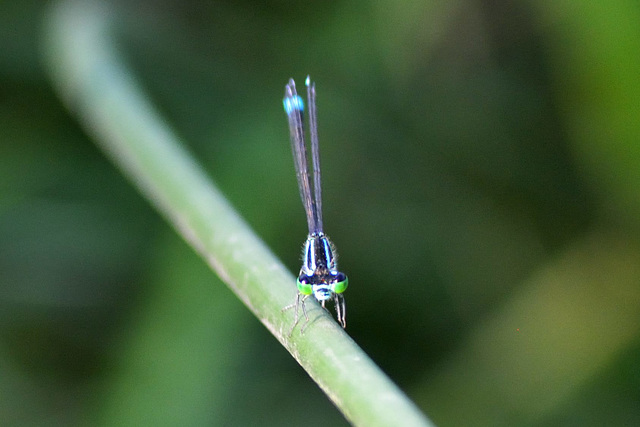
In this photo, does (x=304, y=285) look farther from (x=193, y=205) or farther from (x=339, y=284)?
(x=193, y=205)

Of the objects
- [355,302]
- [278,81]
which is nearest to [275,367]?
[355,302]

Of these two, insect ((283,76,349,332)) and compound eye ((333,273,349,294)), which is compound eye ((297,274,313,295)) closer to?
insect ((283,76,349,332))

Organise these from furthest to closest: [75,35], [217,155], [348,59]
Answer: [348,59] → [217,155] → [75,35]

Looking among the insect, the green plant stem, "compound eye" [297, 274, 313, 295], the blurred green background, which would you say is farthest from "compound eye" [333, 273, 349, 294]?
the blurred green background

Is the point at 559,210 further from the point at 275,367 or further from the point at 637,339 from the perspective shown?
the point at 275,367

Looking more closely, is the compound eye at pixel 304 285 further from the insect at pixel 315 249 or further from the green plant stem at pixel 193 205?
the green plant stem at pixel 193 205
